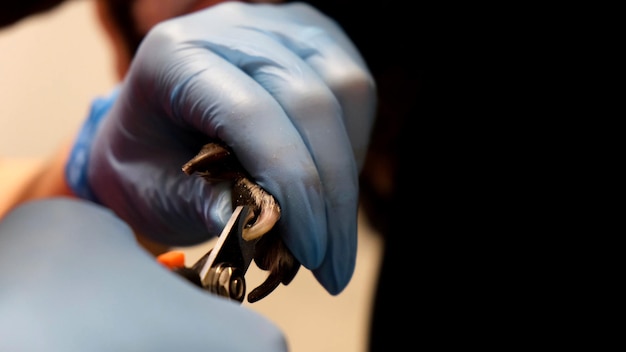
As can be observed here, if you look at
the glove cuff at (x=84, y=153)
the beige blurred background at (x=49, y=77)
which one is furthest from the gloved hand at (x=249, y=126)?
the beige blurred background at (x=49, y=77)

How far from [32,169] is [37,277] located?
712mm

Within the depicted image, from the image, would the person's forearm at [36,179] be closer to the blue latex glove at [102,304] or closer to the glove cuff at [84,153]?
the glove cuff at [84,153]

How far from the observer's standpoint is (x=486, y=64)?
0.93 metres

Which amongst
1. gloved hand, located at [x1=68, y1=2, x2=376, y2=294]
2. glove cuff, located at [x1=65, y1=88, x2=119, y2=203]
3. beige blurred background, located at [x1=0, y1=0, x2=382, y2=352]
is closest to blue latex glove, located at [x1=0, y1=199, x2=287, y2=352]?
gloved hand, located at [x1=68, y1=2, x2=376, y2=294]

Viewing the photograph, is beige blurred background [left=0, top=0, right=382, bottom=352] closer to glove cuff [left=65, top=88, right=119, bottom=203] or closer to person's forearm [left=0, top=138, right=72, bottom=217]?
person's forearm [left=0, top=138, right=72, bottom=217]

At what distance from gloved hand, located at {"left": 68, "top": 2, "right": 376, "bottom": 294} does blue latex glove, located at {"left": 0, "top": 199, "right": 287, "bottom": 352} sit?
11cm

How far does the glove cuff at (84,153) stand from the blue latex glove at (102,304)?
1.40 ft

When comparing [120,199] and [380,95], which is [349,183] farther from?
[380,95]

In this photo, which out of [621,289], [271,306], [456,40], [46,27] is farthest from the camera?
[46,27]

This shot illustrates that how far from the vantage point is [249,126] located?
522 millimetres

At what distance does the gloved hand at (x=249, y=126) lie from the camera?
1.70 ft

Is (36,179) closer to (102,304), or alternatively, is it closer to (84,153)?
(84,153)

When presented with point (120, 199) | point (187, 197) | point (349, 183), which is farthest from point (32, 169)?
point (349, 183)

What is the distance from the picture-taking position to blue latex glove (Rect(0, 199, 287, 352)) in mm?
343
